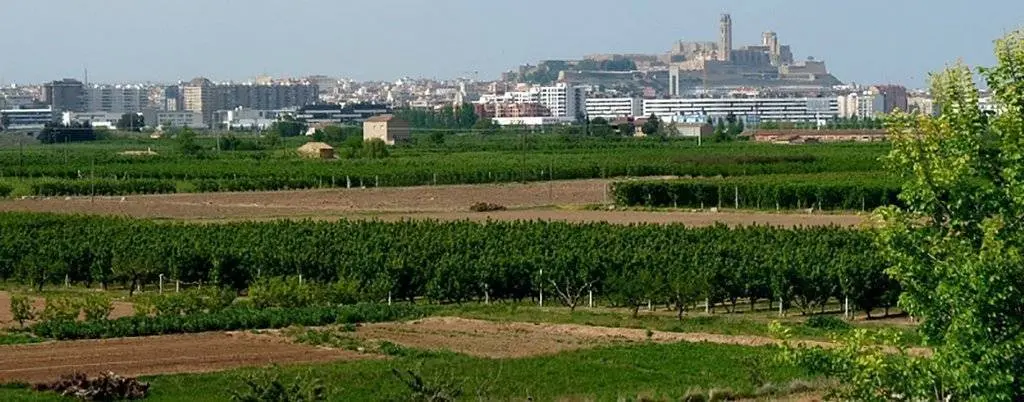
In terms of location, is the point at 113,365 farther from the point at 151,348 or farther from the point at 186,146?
the point at 186,146

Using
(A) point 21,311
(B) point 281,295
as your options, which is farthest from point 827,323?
(A) point 21,311

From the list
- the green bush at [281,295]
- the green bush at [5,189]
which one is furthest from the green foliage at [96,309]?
the green bush at [5,189]

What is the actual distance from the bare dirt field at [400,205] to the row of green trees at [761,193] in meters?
2.31

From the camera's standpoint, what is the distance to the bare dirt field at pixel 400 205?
64500 mm

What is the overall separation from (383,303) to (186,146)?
3457 inches

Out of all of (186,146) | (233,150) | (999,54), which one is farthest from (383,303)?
(233,150)

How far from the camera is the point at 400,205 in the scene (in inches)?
2911

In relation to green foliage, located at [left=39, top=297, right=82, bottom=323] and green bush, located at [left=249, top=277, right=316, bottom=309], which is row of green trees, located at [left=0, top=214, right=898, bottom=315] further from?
green foliage, located at [left=39, top=297, right=82, bottom=323]

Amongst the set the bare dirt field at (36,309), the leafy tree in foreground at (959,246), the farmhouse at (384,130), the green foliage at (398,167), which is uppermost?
the leafy tree in foreground at (959,246)

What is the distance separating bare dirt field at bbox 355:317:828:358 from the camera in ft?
105

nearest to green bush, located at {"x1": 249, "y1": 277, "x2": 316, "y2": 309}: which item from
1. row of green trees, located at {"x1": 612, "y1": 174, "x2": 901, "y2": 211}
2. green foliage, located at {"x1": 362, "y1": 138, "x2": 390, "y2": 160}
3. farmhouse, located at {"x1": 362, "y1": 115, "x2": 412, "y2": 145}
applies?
row of green trees, located at {"x1": 612, "y1": 174, "x2": 901, "y2": 211}

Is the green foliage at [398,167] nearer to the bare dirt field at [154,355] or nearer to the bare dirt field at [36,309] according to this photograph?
the bare dirt field at [36,309]

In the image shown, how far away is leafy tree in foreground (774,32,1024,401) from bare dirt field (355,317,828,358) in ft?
44.3

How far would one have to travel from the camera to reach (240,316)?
35500mm
